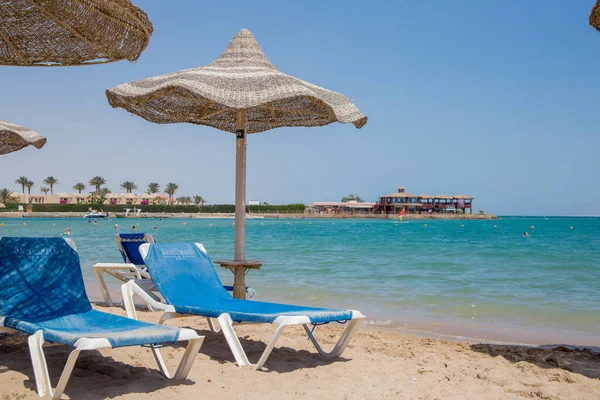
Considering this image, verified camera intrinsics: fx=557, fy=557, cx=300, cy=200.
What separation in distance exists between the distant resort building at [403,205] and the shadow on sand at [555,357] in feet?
278

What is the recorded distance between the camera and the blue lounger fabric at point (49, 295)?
2.99 meters

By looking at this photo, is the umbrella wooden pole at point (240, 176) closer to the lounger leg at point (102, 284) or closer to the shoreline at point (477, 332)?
the lounger leg at point (102, 284)

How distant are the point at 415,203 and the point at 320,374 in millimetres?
88000

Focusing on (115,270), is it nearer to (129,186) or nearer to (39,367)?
(39,367)

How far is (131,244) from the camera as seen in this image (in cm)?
649

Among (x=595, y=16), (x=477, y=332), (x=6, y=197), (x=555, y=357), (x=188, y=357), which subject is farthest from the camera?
(x=6, y=197)

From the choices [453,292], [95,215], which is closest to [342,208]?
[95,215]

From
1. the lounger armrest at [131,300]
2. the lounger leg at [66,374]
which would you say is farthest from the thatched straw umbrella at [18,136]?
the lounger leg at [66,374]

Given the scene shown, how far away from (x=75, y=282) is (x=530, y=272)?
12.9 metres

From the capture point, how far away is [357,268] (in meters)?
14.3

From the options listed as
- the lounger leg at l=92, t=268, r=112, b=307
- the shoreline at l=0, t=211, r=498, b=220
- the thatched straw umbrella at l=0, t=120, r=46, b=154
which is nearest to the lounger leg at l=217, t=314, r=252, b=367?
the lounger leg at l=92, t=268, r=112, b=307

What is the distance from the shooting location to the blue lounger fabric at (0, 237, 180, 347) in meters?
2.99

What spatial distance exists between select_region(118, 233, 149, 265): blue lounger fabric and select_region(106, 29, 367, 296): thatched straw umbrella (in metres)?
1.53

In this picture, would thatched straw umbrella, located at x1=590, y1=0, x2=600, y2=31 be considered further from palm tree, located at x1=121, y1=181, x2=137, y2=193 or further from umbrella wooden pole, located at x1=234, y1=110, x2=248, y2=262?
palm tree, located at x1=121, y1=181, x2=137, y2=193
